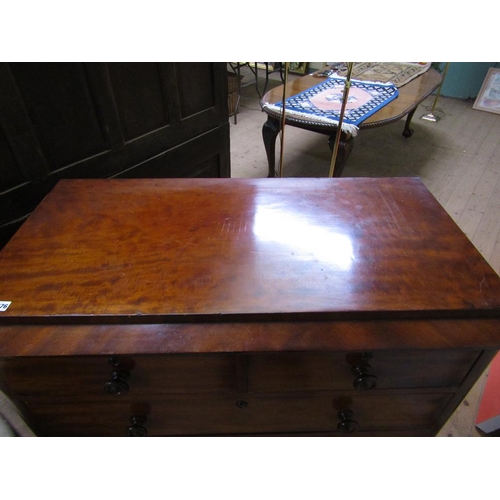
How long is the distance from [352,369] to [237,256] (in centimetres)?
32

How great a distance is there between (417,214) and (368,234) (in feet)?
0.53

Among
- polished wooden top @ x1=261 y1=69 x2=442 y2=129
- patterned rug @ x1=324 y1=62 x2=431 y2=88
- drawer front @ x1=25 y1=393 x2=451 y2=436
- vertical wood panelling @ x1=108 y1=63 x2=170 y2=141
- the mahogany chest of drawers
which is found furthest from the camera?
patterned rug @ x1=324 y1=62 x2=431 y2=88

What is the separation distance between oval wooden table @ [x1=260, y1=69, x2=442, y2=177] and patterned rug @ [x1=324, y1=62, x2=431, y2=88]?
0.07m

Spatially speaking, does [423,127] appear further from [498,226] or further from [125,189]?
[125,189]

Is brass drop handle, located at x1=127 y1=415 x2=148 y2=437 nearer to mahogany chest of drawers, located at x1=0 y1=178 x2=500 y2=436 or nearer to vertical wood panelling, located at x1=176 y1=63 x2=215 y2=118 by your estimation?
mahogany chest of drawers, located at x1=0 y1=178 x2=500 y2=436

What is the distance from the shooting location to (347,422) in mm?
716

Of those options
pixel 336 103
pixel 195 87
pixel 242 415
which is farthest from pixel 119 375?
pixel 336 103

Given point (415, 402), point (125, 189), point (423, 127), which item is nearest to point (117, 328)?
point (125, 189)

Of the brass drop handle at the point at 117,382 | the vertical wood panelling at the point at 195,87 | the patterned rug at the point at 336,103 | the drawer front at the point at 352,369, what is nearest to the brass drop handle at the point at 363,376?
the drawer front at the point at 352,369

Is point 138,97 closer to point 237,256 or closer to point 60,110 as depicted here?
point 60,110

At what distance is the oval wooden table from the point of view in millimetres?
1938

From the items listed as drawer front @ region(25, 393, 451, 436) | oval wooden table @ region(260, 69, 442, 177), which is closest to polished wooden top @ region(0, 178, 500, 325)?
drawer front @ region(25, 393, 451, 436)

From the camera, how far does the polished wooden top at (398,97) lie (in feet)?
6.73

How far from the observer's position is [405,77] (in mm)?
2812
